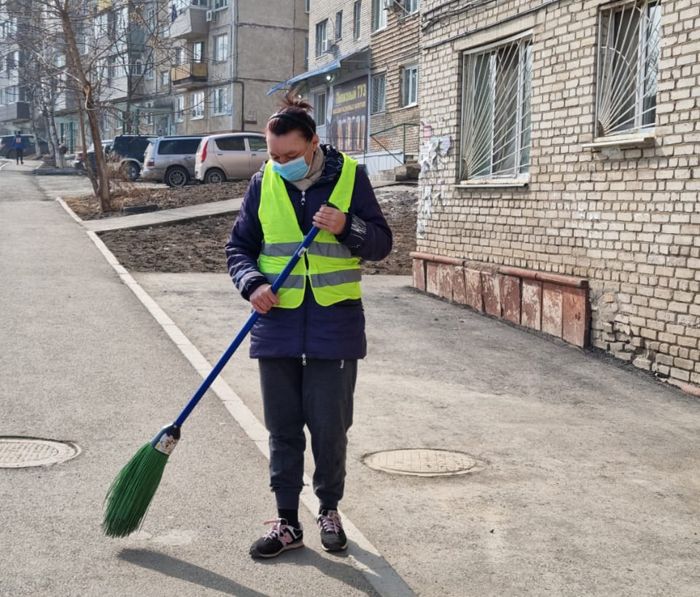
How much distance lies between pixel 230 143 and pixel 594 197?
20891mm

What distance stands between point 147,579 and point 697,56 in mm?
6415

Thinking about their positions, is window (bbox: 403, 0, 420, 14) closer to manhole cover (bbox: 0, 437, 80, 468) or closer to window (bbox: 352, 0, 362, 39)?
window (bbox: 352, 0, 362, 39)

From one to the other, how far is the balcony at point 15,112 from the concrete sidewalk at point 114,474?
77102mm

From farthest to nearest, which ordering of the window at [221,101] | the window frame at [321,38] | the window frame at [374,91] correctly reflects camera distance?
the window at [221,101] → the window frame at [321,38] → the window frame at [374,91]

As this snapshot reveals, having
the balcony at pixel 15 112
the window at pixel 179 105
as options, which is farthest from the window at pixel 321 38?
the balcony at pixel 15 112

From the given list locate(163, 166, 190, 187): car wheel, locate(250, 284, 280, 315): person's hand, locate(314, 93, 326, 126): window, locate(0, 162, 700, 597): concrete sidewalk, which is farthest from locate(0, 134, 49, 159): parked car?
locate(250, 284, 280, 315): person's hand

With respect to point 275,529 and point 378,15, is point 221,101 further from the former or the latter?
point 275,529

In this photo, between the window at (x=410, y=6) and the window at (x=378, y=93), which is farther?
the window at (x=378, y=93)

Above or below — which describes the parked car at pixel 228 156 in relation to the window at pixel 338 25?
below

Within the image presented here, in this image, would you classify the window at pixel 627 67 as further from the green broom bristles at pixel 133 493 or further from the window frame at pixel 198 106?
the window frame at pixel 198 106

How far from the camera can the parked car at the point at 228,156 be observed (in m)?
29.6

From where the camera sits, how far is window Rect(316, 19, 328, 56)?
37000mm

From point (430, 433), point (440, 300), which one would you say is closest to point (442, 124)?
point (440, 300)

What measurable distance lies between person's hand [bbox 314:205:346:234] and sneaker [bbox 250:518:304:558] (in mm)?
1234
